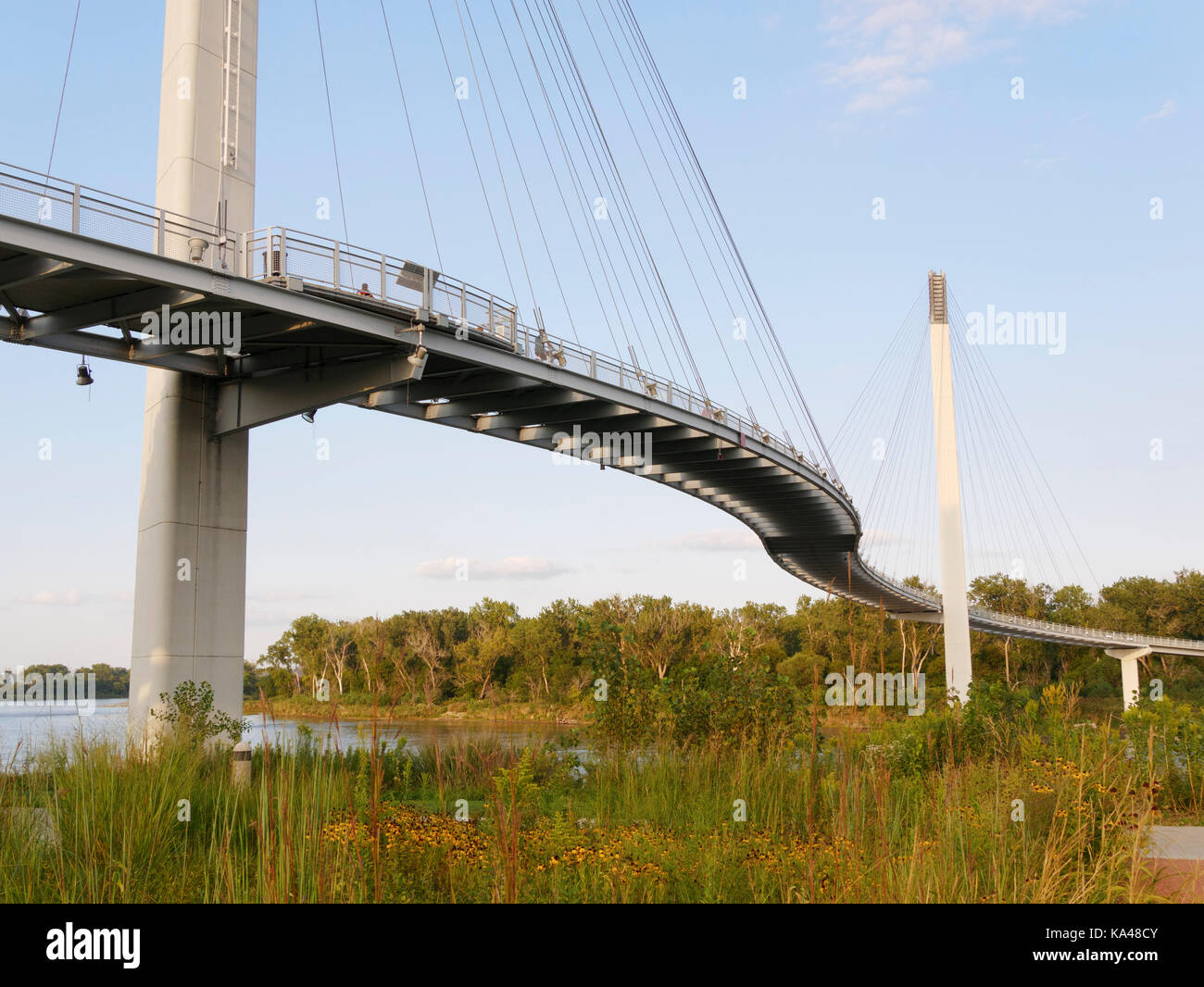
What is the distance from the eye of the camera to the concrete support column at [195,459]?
17875mm

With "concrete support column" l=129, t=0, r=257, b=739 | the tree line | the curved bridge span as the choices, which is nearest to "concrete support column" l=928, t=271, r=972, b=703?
the tree line

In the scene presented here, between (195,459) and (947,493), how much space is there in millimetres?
32205

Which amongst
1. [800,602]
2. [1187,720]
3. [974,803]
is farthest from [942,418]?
[974,803]

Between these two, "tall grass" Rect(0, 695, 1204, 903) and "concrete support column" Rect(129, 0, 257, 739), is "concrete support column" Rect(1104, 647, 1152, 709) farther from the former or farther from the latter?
"tall grass" Rect(0, 695, 1204, 903)

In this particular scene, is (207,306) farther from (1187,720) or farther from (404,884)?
(1187,720)

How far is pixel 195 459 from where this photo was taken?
18.5 m

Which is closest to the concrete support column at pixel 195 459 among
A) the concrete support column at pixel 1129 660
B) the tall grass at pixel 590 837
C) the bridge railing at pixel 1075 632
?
the tall grass at pixel 590 837

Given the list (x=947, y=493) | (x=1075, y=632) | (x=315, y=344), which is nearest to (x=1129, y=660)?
(x=1075, y=632)

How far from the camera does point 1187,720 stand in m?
11.7

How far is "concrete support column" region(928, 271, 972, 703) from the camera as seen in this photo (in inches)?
1610

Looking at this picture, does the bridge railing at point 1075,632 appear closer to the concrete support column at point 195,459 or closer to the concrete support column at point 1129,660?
the concrete support column at point 1129,660

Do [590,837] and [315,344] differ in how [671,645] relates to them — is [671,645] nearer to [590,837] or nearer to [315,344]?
[315,344]

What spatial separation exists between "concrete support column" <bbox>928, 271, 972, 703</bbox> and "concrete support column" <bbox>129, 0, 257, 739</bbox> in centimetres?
2938

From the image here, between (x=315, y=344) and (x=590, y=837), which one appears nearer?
(x=590, y=837)
